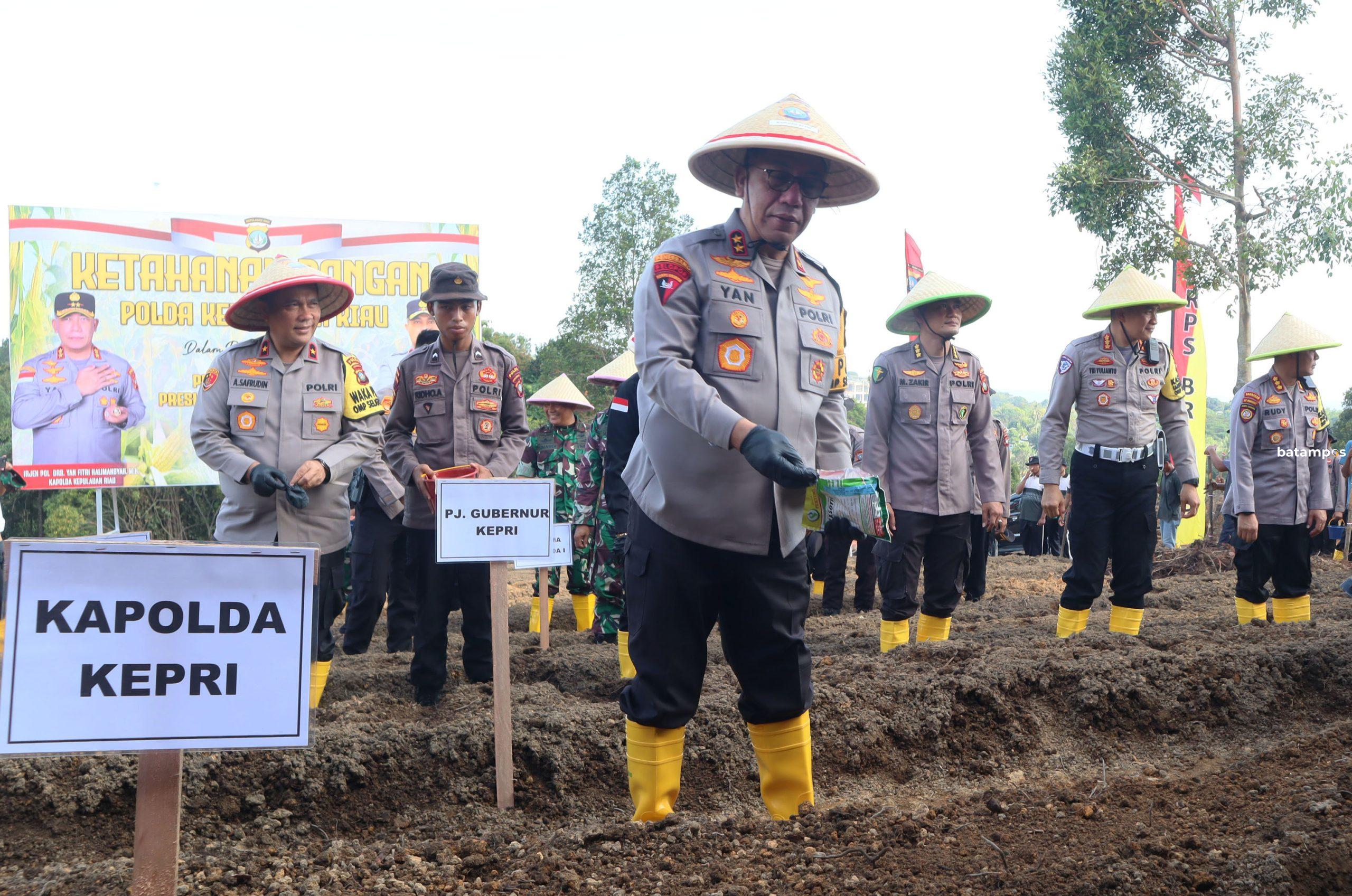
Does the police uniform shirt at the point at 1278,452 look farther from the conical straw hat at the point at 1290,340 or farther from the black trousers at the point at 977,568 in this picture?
the black trousers at the point at 977,568

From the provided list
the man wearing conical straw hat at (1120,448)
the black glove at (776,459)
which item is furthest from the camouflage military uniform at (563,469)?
the black glove at (776,459)

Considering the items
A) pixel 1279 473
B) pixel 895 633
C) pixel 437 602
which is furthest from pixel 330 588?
pixel 1279 473

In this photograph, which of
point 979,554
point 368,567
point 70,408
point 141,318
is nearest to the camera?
point 368,567

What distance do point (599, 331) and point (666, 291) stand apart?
27.7m

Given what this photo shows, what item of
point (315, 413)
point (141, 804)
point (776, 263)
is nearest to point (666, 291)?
point (776, 263)

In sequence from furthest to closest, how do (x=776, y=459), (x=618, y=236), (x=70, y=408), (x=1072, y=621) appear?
(x=618, y=236) → (x=70, y=408) → (x=1072, y=621) → (x=776, y=459)

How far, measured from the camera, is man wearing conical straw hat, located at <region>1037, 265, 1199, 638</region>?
544 cm

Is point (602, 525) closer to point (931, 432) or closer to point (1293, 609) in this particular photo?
point (931, 432)

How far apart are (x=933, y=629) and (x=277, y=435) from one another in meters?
3.61

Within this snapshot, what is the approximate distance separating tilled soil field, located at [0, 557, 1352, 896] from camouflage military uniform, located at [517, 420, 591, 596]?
1661 millimetres

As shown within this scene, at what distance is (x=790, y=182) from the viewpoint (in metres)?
2.86

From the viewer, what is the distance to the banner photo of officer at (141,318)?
1449cm

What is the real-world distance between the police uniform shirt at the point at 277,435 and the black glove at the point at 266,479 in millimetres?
108

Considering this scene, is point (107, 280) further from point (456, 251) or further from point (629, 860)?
point (629, 860)
